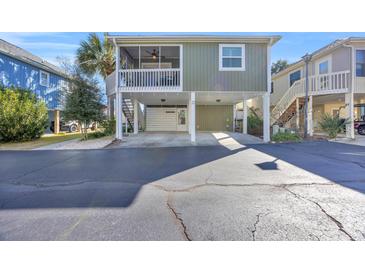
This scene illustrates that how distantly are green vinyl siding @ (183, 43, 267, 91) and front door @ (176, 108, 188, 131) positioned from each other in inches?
317

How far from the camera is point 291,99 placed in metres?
16.8

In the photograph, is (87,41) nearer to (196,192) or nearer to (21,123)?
(21,123)

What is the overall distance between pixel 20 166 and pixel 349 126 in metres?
16.5

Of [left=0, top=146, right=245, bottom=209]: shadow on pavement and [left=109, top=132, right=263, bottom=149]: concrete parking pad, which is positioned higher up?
[left=109, top=132, right=263, bottom=149]: concrete parking pad

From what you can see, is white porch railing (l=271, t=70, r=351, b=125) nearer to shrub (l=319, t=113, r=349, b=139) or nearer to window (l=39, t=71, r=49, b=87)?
shrub (l=319, t=113, r=349, b=139)

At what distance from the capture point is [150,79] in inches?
513

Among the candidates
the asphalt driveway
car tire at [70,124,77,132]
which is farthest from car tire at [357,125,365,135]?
car tire at [70,124,77,132]

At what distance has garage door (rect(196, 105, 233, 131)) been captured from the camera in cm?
2166

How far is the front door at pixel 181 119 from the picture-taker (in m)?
20.9

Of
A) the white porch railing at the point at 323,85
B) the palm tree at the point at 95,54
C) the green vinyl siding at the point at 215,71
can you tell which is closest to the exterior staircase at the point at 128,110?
the palm tree at the point at 95,54

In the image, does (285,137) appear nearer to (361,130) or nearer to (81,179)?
(361,130)

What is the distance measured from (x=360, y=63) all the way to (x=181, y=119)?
13.6 meters

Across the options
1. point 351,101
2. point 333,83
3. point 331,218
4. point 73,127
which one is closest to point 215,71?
point 333,83
